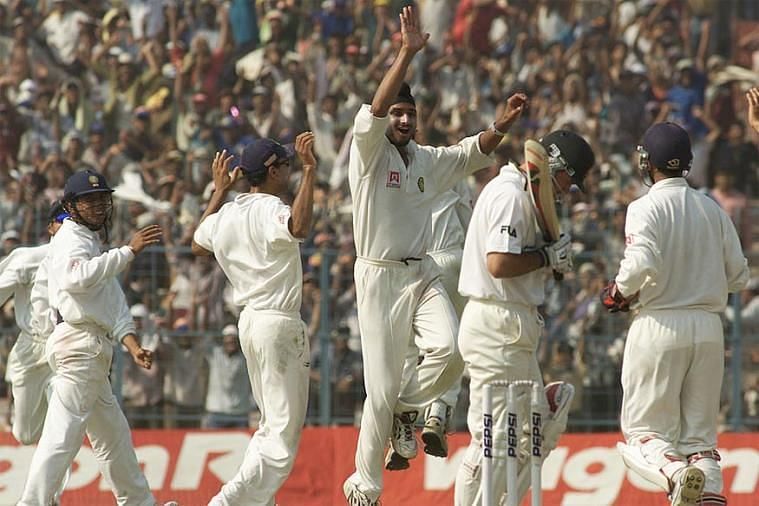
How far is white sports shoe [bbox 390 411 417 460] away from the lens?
11.0m

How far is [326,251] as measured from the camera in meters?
15.2

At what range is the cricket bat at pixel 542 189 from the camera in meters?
9.52

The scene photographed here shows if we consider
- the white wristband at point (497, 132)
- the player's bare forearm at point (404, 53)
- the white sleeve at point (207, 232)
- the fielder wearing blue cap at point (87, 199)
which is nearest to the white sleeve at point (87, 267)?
the fielder wearing blue cap at point (87, 199)

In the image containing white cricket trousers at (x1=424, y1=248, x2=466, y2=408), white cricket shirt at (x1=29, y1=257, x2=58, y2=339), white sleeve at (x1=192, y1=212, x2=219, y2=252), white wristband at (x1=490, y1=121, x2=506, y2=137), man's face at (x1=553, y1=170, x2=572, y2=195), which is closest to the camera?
man's face at (x1=553, y1=170, x2=572, y2=195)

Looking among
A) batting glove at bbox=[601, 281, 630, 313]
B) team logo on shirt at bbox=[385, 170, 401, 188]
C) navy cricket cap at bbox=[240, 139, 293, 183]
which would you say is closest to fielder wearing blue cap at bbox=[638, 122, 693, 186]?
batting glove at bbox=[601, 281, 630, 313]

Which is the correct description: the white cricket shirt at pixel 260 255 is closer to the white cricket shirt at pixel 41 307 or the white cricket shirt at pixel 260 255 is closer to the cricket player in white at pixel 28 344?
the white cricket shirt at pixel 41 307

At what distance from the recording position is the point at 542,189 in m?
9.56

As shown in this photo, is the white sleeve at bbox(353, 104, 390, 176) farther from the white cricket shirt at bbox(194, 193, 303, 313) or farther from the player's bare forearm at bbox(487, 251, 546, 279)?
the player's bare forearm at bbox(487, 251, 546, 279)

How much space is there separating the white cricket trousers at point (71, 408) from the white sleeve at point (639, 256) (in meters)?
3.53

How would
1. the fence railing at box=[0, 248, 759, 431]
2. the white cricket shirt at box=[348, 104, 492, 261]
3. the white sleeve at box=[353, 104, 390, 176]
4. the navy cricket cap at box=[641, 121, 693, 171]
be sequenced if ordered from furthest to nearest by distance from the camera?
the fence railing at box=[0, 248, 759, 431], the white cricket shirt at box=[348, 104, 492, 261], the white sleeve at box=[353, 104, 390, 176], the navy cricket cap at box=[641, 121, 693, 171]

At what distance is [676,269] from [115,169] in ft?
31.7

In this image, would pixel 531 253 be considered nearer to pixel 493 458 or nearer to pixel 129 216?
pixel 493 458

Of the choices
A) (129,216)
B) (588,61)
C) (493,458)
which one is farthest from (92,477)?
(588,61)

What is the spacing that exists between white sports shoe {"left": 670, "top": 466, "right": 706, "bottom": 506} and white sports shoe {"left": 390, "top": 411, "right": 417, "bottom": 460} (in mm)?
1945
